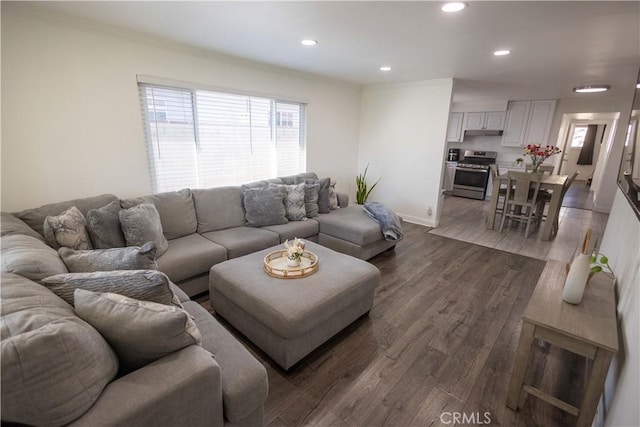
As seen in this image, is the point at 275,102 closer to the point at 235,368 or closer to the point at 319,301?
the point at 319,301

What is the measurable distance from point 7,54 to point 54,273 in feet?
6.81

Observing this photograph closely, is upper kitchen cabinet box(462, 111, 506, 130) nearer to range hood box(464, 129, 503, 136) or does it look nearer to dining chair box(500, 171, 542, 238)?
range hood box(464, 129, 503, 136)

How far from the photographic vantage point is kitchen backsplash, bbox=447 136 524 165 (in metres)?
7.12

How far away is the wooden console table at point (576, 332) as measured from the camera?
132 cm

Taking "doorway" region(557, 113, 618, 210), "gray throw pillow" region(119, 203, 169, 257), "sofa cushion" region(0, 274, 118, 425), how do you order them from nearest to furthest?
"sofa cushion" region(0, 274, 118, 425)
"gray throw pillow" region(119, 203, 169, 257)
"doorway" region(557, 113, 618, 210)

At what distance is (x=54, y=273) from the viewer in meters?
1.31

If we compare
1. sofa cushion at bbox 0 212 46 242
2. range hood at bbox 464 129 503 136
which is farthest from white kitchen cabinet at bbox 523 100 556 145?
sofa cushion at bbox 0 212 46 242

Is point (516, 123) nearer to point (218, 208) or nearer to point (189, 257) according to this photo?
point (218, 208)

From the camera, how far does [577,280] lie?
1.52m

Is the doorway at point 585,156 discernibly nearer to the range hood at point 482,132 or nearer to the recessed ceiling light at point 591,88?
the range hood at point 482,132

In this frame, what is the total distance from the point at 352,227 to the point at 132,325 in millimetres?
2571

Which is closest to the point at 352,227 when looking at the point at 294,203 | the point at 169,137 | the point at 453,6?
the point at 294,203

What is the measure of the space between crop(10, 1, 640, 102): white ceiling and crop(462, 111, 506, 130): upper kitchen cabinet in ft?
10.1

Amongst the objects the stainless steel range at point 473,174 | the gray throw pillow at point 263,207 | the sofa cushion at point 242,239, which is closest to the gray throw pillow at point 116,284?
the sofa cushion at point 242,239
